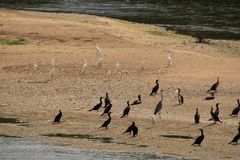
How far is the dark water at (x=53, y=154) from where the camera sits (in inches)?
906

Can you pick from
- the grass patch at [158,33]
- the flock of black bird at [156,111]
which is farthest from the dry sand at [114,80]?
the flock of black bird at [156,111]

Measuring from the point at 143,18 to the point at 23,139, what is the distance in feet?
115

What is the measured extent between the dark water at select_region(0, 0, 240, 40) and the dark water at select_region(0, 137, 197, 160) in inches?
1083

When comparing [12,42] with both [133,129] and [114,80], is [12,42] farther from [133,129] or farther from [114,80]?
[133,129]

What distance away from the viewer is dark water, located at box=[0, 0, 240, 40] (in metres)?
54.2

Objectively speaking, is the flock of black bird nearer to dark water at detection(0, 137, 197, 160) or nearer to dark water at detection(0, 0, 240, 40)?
dark water at detection(0, 137, 197, 160)

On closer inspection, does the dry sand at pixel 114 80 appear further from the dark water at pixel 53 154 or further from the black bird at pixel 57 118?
the dark water at pixel 53 154

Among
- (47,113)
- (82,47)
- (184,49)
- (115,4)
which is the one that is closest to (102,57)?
(82,47)

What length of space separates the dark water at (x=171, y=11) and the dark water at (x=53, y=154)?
2750 cm

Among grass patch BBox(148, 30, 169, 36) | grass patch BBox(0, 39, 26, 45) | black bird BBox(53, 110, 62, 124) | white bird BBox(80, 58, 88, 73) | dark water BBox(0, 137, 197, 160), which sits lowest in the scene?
dark water BBox(0, 137, 197, 160)

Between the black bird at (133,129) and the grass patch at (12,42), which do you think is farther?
the grass patch at (12,42)

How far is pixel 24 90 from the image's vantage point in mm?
31719

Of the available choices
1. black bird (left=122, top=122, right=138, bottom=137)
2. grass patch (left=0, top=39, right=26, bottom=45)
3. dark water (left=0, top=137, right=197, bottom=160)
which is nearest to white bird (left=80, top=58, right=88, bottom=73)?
grass patch (left=0, top=39, right=26, bottom=45)

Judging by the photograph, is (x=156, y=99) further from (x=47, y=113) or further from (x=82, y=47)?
(x=82, y=47)
